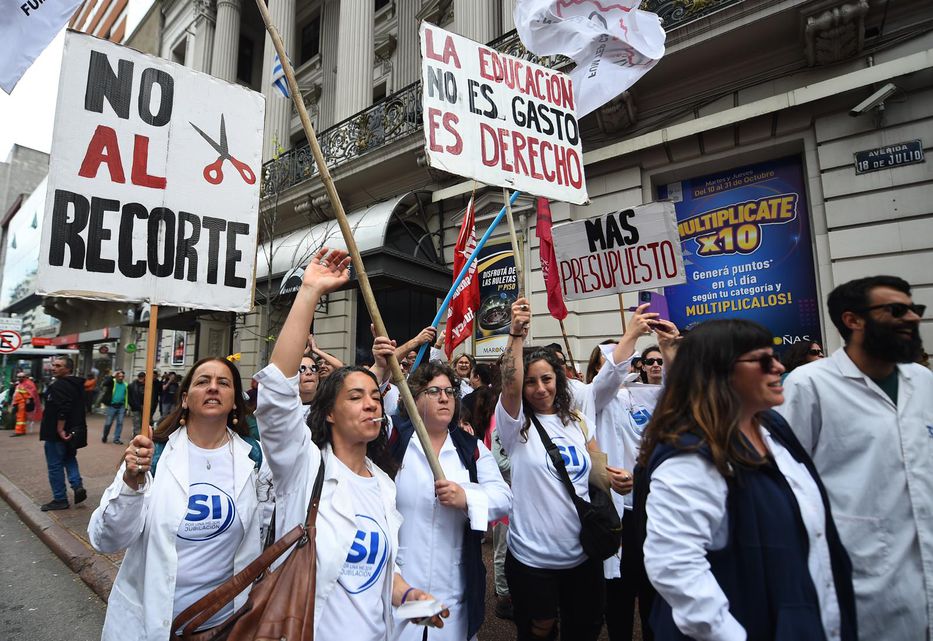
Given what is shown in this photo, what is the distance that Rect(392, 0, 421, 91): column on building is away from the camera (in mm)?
14352

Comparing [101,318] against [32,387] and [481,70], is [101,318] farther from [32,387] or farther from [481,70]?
[481,70]

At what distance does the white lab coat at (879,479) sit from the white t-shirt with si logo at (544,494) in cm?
109

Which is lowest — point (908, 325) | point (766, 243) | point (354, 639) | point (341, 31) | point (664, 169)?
point (354, 639)

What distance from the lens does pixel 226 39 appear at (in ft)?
59.5

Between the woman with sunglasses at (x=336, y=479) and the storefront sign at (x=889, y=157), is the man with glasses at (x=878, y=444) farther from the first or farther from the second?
the storefront sign at (x=889, y=157)

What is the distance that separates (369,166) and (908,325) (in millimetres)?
11326

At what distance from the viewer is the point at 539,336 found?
9266 mm

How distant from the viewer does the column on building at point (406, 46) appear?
14352 mm

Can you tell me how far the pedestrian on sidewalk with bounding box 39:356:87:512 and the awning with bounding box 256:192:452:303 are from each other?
3.88 m

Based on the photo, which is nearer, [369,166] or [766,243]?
[766,243]

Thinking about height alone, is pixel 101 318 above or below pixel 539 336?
above

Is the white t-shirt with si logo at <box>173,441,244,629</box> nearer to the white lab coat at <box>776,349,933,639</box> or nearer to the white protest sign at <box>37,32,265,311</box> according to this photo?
the white protest sign at <box>37,32,265,311</box>

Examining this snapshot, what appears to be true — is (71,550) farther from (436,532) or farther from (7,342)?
(7,342)

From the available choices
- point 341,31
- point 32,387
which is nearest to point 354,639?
point 341,31
